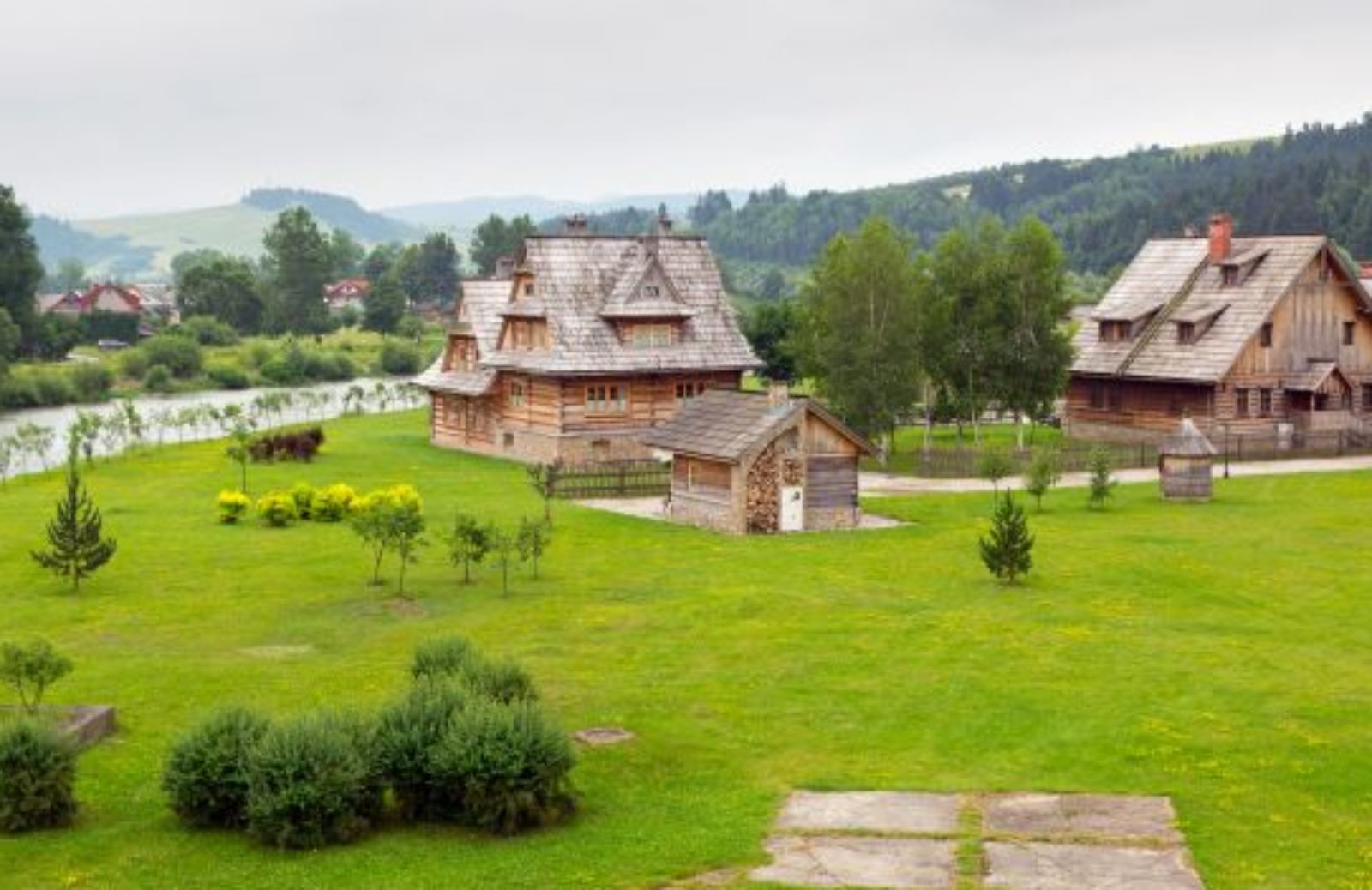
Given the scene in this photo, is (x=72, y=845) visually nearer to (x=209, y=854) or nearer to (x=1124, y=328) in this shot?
(x=209, y=854)

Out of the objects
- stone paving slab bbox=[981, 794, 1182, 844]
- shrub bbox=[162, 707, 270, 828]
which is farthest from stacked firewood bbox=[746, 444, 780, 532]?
shrub bbox=[162, 707, 270, 828]

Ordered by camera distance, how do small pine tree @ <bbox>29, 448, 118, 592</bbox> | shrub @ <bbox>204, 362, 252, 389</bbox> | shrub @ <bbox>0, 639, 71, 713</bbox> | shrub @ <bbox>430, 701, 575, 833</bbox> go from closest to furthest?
shrub @ <bbox>430, 701, 575, 833</bbox>
shrub @ <bbox>0, 639, 71, 713</bbox>
small pine tree @ <bbox>29, 448, 118, 592</bbox>
shrub @ <bbox>204, 362, 252, 389</bbox>

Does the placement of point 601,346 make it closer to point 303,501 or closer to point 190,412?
point 303,501

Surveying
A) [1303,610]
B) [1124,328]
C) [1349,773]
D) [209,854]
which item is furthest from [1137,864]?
[1124,328]

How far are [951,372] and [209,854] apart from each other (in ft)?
152

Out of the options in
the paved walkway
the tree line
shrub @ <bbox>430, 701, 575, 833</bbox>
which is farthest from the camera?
the tree line

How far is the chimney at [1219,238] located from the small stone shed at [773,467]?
1132 inches

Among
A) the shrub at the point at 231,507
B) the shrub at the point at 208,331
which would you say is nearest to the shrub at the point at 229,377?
the shrub at the point at 208,331

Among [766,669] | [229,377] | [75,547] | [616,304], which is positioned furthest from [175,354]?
[766,669]

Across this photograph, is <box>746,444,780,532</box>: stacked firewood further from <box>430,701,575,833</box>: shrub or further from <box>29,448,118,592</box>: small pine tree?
<box>430,701,575,833</box>: shrub

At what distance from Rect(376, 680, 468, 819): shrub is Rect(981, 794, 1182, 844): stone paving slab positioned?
264 inches

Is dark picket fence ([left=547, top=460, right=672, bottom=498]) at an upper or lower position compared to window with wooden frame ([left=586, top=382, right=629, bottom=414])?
lower

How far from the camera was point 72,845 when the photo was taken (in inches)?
750

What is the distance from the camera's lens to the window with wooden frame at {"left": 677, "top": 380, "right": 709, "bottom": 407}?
62312 mm
